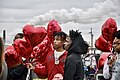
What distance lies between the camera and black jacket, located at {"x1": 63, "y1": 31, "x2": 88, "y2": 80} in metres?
5.63

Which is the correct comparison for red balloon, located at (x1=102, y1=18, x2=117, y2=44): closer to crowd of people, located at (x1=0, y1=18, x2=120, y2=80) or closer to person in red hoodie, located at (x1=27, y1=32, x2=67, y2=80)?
crowd of people, located at (x1=0, y1=18, x2=120, y2=80)

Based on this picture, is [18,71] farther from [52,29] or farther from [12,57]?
[52,29]

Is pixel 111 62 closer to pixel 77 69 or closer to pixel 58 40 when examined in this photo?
pixel 77 69

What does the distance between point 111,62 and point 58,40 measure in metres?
1.20

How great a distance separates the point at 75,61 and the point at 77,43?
1.05 feet

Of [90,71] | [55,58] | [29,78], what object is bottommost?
[90,71]

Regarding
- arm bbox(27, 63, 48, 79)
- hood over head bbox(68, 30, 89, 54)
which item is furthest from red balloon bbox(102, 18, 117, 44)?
hood over head bbox(68, 30, 89, 54)

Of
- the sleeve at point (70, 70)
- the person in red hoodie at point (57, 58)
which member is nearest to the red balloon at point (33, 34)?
the person in red hoodie at point (57, 58)

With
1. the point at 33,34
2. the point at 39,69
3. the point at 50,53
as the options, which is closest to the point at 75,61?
the point at 50,53

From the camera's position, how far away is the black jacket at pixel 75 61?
5.63 m

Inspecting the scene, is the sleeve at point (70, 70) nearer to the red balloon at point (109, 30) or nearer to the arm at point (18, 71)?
the arm at point (18, 71)

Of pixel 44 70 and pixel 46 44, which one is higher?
pixel 46 44

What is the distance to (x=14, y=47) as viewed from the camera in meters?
7.22

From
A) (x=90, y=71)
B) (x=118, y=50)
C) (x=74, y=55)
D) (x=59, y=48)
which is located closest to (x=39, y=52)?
Answer: (x=59, y=48)
